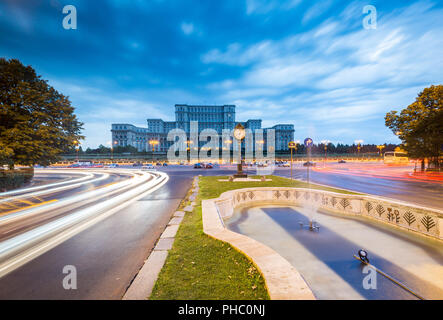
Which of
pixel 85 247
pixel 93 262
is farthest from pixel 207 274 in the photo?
pixel 85 247

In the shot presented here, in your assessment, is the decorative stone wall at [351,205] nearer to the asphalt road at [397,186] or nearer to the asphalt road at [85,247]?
Result: the asphalt road at [397,186]

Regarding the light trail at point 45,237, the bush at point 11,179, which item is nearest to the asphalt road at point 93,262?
the light trail at point 45,237

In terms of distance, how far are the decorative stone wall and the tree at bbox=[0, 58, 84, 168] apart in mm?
16709

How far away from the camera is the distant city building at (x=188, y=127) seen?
12344 centimetres

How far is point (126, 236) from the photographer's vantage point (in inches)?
228

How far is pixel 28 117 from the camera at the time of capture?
14.6 metres

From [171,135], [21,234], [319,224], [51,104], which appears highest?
[171,135]

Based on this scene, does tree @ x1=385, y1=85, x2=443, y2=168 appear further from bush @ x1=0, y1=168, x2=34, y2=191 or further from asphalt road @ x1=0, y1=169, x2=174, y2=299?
bush @ x1=0, y1=168, x2=34, y2=191

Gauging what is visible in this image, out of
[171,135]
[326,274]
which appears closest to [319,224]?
[326,274]

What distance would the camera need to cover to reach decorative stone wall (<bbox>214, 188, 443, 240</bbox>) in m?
6.29

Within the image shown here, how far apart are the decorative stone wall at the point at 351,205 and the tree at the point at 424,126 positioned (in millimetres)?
20318

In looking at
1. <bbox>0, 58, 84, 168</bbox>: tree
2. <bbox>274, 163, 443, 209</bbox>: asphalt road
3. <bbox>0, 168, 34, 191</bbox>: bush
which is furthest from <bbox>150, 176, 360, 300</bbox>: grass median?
<bbox>0, 168, 34, 191</bbox>: bush

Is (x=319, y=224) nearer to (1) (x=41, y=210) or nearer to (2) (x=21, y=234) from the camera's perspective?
(2) (x=21, y=234)
